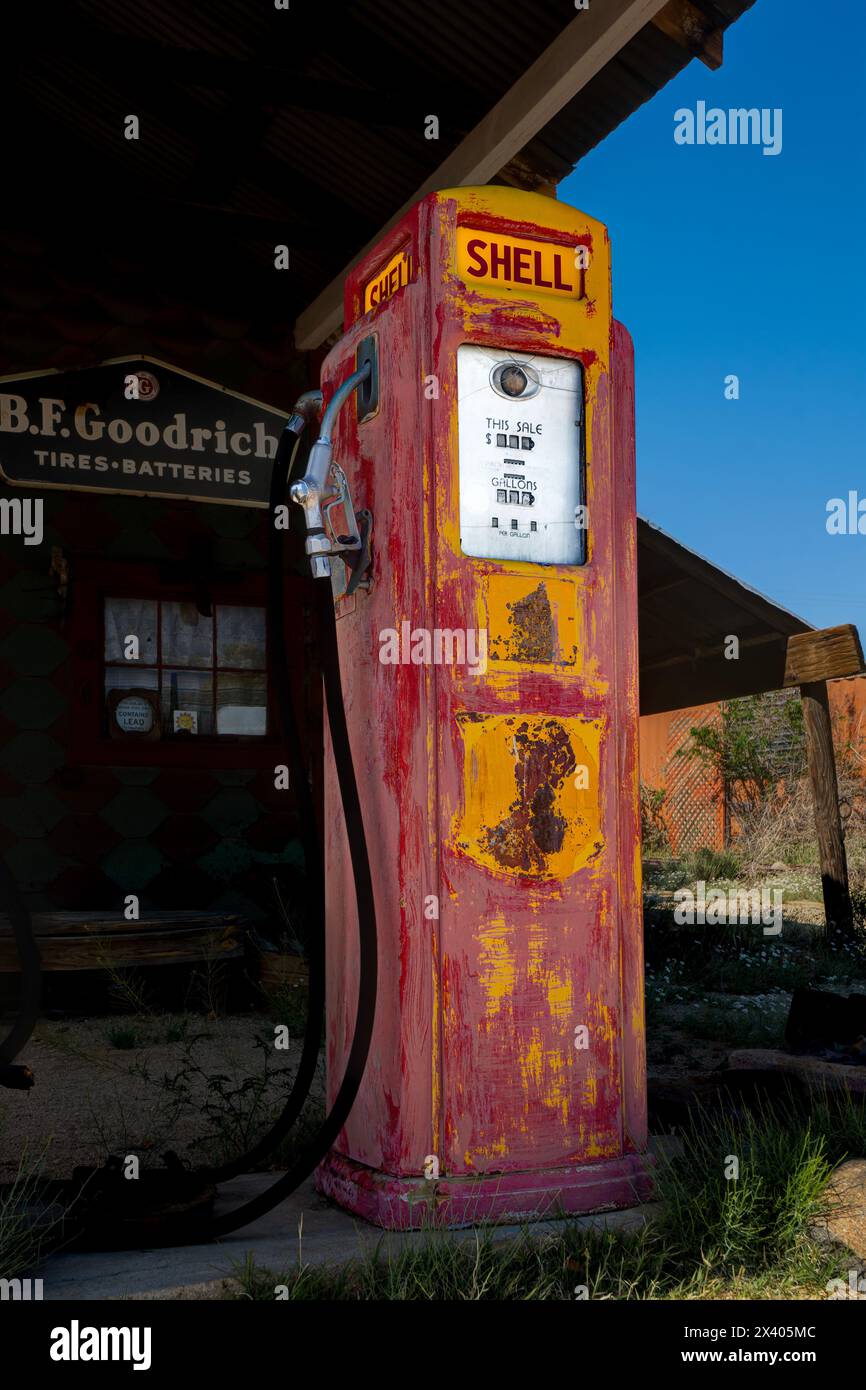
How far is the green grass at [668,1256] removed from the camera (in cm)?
239

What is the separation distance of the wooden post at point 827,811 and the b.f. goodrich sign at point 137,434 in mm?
4170

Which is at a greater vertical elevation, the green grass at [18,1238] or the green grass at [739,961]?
the green grass at [18,1238]

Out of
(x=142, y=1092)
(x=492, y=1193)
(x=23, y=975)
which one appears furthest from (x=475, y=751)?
(x=142, y=1092)

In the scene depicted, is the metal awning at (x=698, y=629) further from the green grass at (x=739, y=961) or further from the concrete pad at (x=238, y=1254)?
the concrete pad at (x=238, y=1254)

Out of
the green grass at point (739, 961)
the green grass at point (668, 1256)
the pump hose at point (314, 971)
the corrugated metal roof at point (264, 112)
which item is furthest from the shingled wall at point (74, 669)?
the green grass at point (668, 1256)

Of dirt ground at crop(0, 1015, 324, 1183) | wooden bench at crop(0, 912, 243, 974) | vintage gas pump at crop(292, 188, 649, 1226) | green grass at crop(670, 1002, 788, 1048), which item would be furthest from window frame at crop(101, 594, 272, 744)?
vintage gas pump at crop(292, 188, 649, 1226)

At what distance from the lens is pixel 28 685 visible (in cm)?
669

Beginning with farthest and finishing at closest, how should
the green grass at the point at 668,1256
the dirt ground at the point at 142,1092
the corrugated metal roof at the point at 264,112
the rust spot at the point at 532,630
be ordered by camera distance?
the corrugated metal roof at the point at 264,112
the dirt ground at the point at 142,1092
the rust spot at the point at 532,630
the green grass at the point at 668,1256

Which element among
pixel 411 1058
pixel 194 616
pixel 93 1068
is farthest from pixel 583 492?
pixel 194 616

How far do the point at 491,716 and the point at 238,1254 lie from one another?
4.25 feet

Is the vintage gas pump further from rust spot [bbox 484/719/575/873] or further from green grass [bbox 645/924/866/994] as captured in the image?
green grass [bbox 645/924/866/994]

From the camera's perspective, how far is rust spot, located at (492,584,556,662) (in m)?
2.96

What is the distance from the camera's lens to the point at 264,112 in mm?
6070
